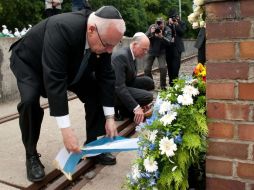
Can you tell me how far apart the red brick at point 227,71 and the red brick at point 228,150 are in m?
0.40

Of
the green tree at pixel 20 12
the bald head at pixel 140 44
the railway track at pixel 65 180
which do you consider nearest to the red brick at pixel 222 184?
the railway track at pixel 65 180

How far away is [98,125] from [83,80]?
49cm

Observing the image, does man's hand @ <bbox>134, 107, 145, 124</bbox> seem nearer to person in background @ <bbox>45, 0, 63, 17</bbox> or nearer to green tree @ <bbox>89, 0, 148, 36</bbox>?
person in background @ <bbox>45, 0, 63, 17</bbox>

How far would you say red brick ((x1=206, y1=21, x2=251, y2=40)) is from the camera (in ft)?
6.89

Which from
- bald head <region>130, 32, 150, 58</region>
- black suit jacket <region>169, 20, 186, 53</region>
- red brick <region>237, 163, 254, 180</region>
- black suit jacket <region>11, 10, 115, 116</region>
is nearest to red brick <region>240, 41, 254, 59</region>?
red brick <region>237, 163, 254, 180</region>

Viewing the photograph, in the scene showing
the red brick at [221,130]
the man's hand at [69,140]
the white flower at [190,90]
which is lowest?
the man's hand at [69,140]

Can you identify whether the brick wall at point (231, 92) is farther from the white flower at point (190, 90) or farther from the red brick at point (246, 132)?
the white flower at point (190, 90)

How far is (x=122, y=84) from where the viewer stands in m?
4.67

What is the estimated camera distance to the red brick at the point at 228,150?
2.23m

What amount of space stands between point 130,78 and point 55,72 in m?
2.62

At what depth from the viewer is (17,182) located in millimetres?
3133

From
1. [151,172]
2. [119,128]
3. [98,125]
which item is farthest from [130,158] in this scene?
[151,172]

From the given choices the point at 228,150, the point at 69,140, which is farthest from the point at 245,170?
the point at 69,140

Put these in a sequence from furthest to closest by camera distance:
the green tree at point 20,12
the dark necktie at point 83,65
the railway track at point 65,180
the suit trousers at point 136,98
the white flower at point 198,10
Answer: the green tree at point 20,12 < the suit trousers at point 136,98 < the railway track at point 65,180 < the dark necktie at point 83,65 < the white flower at point 198,10
